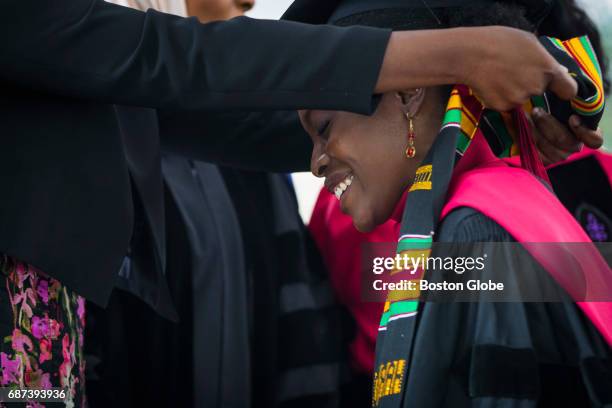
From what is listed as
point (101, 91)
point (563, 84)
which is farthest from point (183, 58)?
point (563, 84)

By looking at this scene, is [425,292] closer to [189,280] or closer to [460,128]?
[460,128]

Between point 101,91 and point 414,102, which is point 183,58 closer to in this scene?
point 101,91

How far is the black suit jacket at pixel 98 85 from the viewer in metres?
1.96

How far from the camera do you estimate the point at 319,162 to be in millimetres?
2418

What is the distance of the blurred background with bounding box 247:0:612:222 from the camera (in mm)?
2881

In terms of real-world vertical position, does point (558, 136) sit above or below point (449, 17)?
below

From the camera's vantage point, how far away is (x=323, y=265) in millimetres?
3279

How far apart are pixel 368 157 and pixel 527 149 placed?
0.34 metres

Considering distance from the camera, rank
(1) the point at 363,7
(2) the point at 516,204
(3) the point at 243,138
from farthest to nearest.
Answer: (3) the point at 243,138 → (1) the point at 363,7 → (2) the point at 516,204

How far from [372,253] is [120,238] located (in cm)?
85

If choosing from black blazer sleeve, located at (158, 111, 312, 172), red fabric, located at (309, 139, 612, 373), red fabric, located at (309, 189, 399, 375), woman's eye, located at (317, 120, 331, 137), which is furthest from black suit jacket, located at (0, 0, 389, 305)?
red fabric, located at (309, 189, 399, 375)

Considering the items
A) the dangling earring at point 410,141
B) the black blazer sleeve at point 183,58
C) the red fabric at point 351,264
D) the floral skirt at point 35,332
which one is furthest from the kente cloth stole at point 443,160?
the red fabric at point 351,264

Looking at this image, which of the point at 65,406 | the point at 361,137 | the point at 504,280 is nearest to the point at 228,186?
the point at 361,137

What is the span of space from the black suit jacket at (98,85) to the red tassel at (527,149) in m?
0.43
